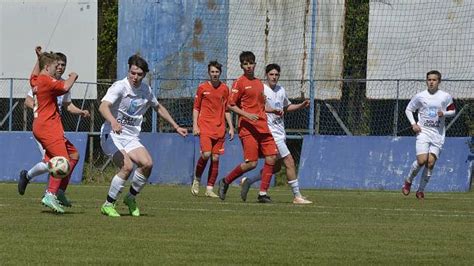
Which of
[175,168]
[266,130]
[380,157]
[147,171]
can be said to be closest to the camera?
[147,171]

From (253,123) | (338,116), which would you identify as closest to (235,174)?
(253,123)

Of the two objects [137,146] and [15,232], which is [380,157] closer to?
Result: [137,146]

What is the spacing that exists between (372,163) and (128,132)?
11.4 m

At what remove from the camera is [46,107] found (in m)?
14.9

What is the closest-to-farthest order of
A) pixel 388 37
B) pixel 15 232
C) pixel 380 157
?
1. pixel 15 232
2. pixel 380 157
3. pixel 388 37

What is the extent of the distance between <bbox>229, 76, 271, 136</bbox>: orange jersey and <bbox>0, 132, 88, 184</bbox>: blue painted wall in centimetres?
971

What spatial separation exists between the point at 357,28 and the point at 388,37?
1561 mm

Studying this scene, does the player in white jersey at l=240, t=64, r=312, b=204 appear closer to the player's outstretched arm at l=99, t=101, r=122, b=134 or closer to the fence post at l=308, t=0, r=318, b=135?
the player's outstretched arm at l=99, t=101, r=122, b=134

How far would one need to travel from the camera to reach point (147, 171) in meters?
14.3

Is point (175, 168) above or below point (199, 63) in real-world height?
below

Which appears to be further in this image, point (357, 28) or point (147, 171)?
point (357, 28)

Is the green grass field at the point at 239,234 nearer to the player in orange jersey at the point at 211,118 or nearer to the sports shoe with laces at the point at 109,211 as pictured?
the sports shoe with laces at the point at 109,211

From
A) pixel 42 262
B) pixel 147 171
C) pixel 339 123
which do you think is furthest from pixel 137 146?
pixel 339 123

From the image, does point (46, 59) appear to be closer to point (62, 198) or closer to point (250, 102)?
point (62, 198)
